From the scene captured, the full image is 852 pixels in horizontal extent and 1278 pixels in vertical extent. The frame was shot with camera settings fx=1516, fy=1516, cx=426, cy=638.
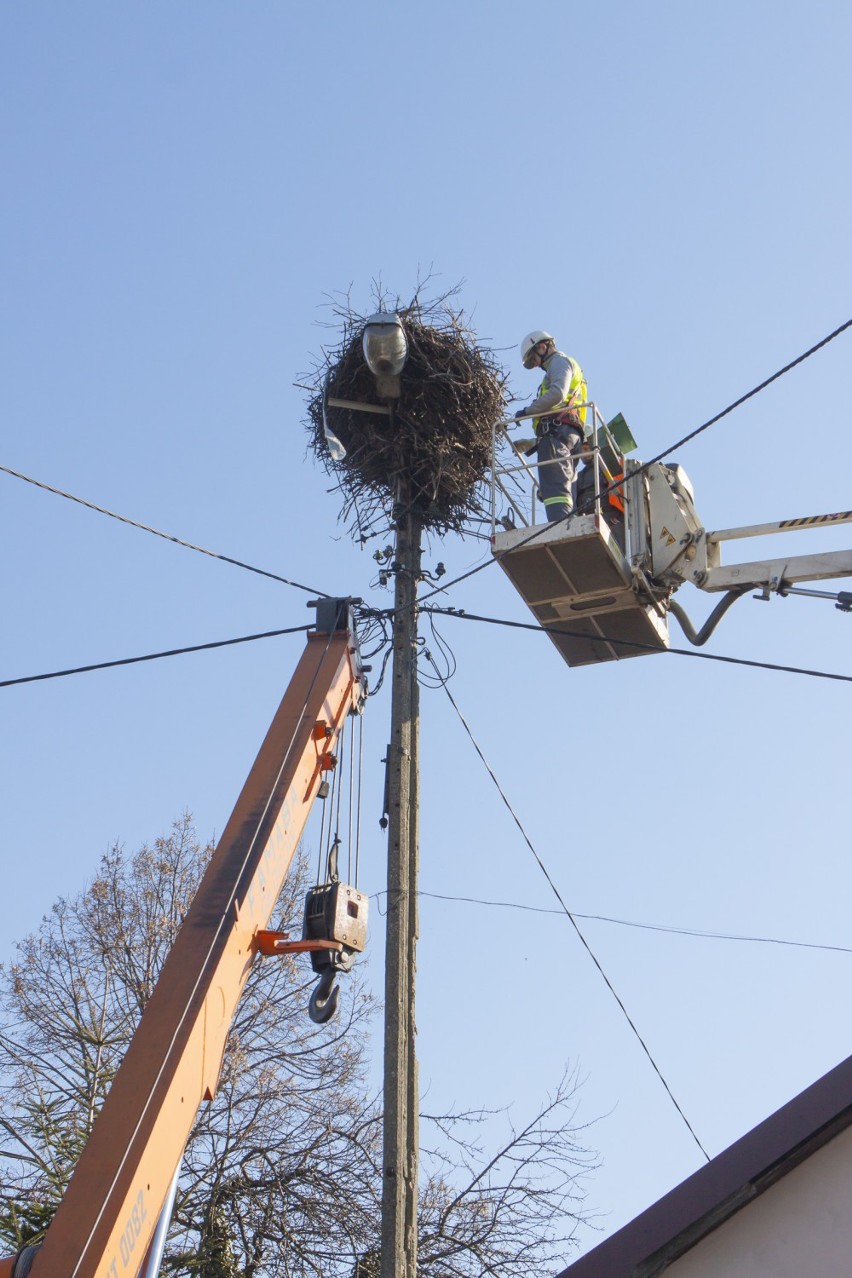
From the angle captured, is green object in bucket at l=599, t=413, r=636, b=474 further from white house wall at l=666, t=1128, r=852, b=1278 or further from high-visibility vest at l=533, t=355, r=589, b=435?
white house wall at l=666, t=1128, r=852, b=1278

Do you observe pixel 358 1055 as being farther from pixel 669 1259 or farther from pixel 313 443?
pixel 669 1259

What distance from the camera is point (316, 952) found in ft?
23.5

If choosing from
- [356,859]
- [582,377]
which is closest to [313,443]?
[582,377]

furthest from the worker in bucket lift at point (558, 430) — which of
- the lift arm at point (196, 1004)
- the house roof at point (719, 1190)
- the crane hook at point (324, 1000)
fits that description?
the house roof at point (719, 1190)

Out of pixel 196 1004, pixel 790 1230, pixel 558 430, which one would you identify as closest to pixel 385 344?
pixel 558 430

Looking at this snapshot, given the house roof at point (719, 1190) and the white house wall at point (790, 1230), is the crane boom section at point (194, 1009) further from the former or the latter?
the white house wall at point (790, 1230)

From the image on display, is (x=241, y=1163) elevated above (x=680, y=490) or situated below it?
below

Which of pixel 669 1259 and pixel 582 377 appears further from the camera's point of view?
pixel 582 377

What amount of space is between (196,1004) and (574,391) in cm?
541

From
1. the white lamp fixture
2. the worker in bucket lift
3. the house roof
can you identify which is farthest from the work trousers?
the house roof

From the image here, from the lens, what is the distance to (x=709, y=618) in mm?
9406

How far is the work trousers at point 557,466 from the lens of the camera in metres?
9.49

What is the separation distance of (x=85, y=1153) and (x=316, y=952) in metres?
1.71

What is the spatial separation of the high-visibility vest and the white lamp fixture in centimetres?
96
